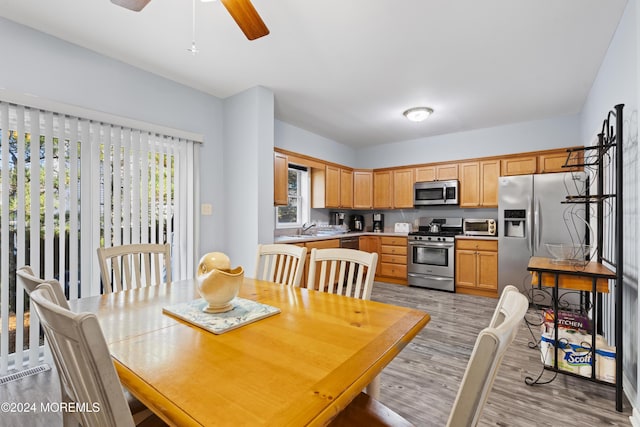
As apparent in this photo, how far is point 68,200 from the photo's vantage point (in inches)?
96.3

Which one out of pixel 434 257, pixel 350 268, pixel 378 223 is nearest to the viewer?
pixel 350 268

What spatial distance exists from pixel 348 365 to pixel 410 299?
359 cm

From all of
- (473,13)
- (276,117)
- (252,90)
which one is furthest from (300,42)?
(276,117)

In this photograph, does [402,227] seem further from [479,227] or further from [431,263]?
[479,227]

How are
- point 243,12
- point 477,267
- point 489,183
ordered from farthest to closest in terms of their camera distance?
point 489,183, point 477,267, point 243,12

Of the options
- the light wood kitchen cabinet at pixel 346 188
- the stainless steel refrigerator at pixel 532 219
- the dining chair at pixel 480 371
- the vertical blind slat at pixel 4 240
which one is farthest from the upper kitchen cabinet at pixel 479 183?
the vertical blind slat at pixel 4 240

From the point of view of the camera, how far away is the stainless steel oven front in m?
4.61

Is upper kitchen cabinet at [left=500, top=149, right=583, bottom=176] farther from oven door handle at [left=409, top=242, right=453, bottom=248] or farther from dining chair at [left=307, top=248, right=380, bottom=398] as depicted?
dining chair at [left=307, top=248, right=380, bottom=398]

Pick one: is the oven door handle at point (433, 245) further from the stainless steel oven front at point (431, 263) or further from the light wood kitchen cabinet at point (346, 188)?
the light wood kitchen cabinet at point (346, 188)

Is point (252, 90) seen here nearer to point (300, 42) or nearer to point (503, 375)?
point (300, 42)

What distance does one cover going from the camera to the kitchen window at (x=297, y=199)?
16.6 feet

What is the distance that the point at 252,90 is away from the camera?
Result: 333 centimetres

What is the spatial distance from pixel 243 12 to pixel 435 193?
4315 millimetres

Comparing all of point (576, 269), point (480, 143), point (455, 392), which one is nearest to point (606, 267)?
point (576, 269)
